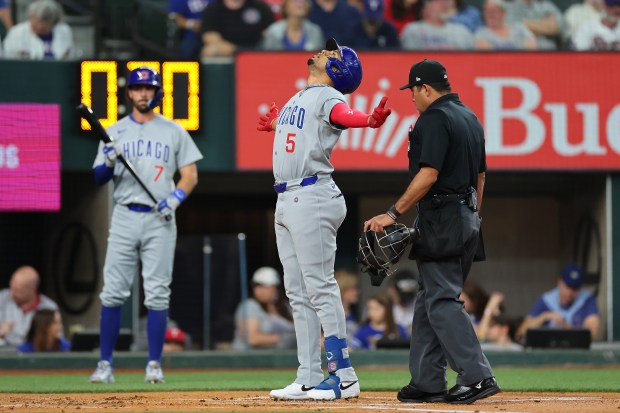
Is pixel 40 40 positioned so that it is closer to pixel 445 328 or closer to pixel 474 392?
pixel 445 328

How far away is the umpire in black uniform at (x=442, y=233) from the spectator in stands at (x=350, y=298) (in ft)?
20.6

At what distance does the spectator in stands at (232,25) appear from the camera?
13.7 m


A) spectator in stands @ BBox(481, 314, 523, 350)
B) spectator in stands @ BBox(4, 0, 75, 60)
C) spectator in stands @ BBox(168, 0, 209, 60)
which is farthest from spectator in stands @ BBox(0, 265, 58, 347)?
spectator in stands @ BBox(481, 314, 523, 350)

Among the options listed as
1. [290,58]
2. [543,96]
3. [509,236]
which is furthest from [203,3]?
[509,236]

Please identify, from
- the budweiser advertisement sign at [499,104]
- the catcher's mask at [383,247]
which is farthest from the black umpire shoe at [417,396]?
the budweiser advertisement sign at [499,104]

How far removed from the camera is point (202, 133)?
1362 centimetres

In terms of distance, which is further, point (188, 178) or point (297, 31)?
point (297, 31)

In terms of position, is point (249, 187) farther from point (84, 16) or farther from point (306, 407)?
point (306, 407)

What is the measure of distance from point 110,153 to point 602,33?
7.24 metres

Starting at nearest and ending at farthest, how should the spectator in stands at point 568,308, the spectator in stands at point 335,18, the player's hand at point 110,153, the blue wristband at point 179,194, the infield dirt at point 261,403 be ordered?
the infield dirt at point 261,403
the player's hand at point 110,153
the blue wristband at point 179,194
the spectator in stands at point 568,308
the spectator in stands at point 335,18

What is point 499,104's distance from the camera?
45.5 ft

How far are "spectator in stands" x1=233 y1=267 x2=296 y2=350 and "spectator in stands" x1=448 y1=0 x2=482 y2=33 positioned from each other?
3.52 m

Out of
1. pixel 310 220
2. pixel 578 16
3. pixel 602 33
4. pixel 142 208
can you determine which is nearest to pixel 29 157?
pixel 142 208

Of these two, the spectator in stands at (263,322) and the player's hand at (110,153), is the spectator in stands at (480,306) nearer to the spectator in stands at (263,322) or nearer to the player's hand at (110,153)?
the spectator in stands at (263,322)
